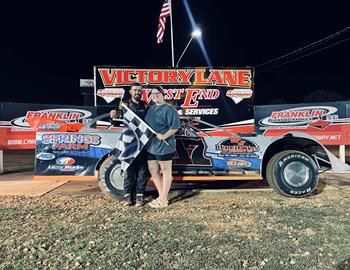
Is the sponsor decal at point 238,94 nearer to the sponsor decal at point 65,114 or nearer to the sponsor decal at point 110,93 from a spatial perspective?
the sponsor decal at point 110,93

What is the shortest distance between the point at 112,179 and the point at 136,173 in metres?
0.43

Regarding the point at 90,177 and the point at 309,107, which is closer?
the point at 90,177

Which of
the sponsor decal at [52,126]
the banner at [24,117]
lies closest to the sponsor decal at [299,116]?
the banner at [24,117]

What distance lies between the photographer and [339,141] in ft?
29.8

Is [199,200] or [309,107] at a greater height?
[309,107]

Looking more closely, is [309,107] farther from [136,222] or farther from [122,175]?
[136,222]

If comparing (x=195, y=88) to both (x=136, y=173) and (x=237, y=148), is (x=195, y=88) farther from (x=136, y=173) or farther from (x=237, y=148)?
(x=136, y=173)

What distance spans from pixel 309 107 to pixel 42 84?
66.1 meters

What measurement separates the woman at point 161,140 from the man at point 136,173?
105 millimetres

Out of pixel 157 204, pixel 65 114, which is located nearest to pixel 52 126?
pixel 157 204

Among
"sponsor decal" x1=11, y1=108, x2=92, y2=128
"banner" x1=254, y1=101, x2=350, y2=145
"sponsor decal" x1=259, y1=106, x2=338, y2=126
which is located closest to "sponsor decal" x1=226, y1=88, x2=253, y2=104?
"banner" x1=254, y1=101, x2=350, y2=145

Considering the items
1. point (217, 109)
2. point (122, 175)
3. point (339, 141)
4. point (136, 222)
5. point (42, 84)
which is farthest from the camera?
point (42, 84)

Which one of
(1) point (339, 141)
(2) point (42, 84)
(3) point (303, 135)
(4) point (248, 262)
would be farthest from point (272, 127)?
(2) point (42, 84)

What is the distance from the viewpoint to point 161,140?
16.3ft
